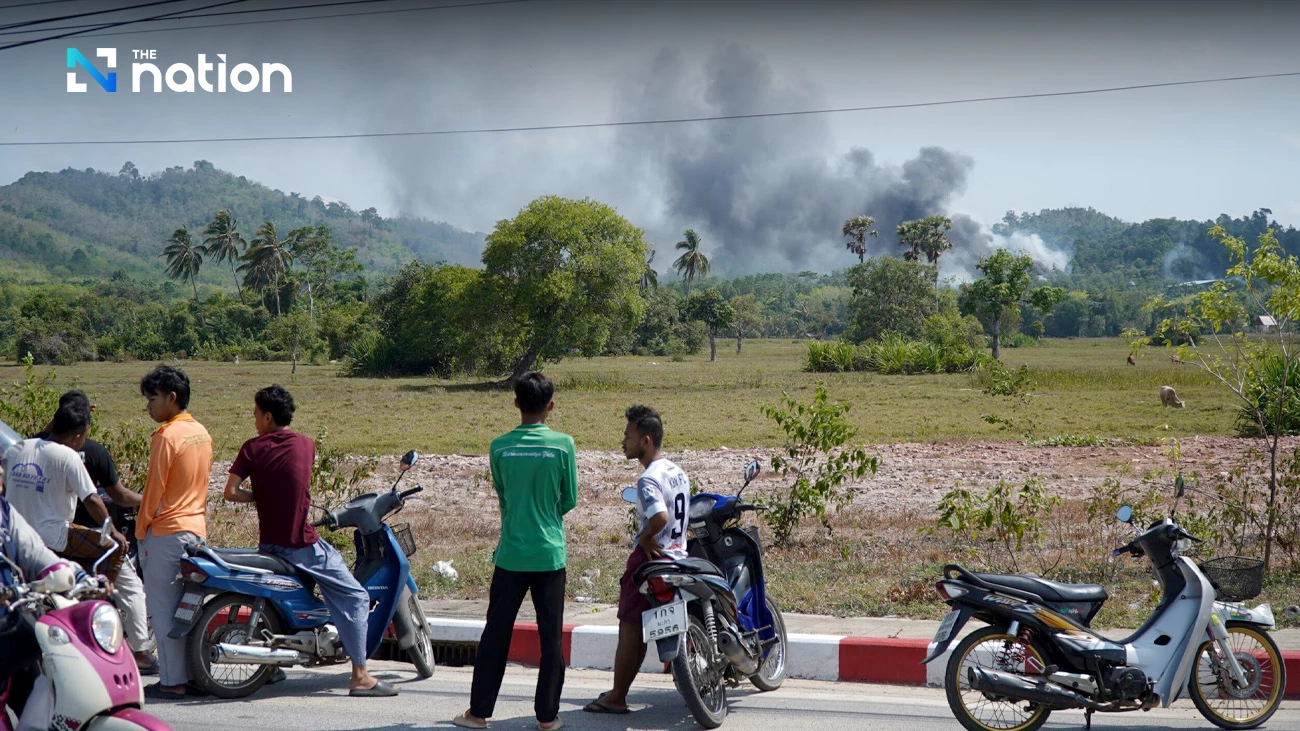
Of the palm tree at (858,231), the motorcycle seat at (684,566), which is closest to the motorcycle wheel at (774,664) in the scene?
the motorcycle seat at (684,566)

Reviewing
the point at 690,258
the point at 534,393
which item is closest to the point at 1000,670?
the point at 534,393

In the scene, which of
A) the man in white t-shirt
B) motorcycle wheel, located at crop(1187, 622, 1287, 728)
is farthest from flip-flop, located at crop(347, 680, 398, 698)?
motorcycle wheel, located at crop(1187, 622, 1287, 728)

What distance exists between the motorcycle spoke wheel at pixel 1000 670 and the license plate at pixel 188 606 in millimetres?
3636

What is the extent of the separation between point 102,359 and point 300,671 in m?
67.5

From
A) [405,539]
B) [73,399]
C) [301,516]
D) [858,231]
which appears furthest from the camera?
[858,231]

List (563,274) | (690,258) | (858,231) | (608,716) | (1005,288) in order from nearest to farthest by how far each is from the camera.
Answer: (608,716)
(563,274)
(1005,288)
(690,258)
(858,231)

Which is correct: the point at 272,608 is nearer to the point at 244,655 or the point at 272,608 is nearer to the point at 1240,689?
the point at 244,655

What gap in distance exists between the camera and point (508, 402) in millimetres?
33469

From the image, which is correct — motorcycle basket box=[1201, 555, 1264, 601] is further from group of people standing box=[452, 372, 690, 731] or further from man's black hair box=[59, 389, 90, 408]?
man's black hair box=[59, 389, 90, 408]

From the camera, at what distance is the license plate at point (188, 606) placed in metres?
5.41

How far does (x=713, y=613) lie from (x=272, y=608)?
2289 mm

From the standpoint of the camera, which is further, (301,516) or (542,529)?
(301,516)

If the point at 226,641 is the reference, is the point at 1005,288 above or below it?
above

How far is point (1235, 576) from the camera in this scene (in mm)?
5066
